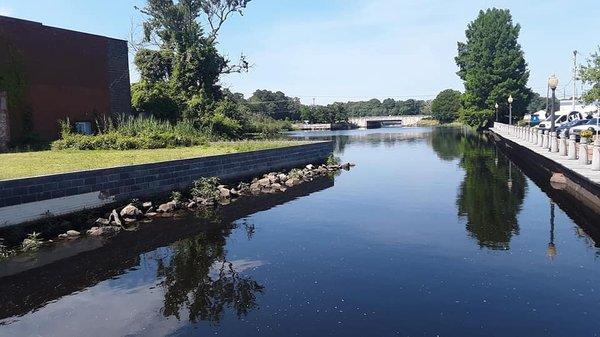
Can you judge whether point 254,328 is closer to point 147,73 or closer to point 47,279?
point 47,279

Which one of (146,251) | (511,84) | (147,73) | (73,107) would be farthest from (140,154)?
(511,84)

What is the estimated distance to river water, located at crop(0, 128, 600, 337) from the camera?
22.7 feet

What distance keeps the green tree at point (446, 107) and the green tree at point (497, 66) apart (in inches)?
2151

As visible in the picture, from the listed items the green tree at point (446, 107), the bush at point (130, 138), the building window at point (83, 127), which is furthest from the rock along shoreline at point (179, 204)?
the green tree at point (446, 107)

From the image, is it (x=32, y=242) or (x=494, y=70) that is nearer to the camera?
(x=32, y=242)

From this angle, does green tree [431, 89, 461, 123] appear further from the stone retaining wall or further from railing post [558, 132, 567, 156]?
the stone retaining wall

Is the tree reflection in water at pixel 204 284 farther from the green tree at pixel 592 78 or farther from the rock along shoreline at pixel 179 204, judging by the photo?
the green tree at pixel 592 78

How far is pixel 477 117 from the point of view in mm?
69625

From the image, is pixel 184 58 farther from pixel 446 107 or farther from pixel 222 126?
pixel 446 107

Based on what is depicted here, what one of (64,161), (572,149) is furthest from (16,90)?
(572,149)

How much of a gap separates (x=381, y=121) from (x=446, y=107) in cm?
2279

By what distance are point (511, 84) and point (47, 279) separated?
64398 millimetres

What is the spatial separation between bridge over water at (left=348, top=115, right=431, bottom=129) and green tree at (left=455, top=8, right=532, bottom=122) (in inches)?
2630

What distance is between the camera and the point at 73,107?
87.4 feet
